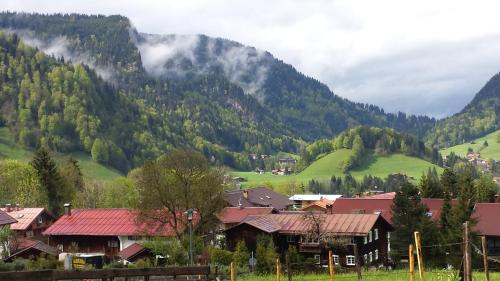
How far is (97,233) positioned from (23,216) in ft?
60.3

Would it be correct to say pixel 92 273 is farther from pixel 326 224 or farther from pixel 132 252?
pixel 132 252

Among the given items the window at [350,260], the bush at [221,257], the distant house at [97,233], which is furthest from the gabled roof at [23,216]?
the window at [350,260]

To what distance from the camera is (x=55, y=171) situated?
92438mm

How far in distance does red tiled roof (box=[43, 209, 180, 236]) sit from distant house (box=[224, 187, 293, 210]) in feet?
110

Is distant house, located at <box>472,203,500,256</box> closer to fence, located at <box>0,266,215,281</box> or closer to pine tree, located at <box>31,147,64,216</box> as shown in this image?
fence, located at <box>0,266,215,281</box>

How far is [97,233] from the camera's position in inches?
2675

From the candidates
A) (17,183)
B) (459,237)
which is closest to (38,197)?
(17,183)

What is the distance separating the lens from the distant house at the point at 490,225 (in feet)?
219

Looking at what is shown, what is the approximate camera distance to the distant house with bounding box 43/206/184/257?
2662 inches

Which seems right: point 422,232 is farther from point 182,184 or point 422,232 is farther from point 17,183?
point 17,183

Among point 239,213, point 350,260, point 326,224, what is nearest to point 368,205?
point 239,213

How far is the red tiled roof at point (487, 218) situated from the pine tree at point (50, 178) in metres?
63.6

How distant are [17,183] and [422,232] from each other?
78.2 m

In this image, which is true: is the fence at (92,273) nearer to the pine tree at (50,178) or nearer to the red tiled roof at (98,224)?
the red tiled roof at (98,224)
